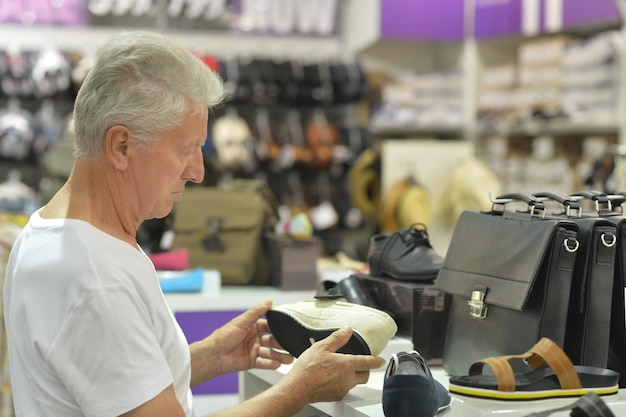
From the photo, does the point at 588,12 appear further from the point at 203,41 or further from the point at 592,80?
the point at 203,41

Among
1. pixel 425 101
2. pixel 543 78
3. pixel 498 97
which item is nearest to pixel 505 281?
pixel 543 78

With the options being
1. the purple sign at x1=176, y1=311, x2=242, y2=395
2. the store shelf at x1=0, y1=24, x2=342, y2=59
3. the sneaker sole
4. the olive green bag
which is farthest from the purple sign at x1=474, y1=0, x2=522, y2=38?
the sneaker sole

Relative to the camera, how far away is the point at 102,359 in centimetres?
141

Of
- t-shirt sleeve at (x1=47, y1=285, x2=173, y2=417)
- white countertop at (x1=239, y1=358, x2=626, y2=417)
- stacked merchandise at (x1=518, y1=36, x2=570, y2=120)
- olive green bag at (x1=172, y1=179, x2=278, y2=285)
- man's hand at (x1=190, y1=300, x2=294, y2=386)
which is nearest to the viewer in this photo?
t-shirt sleeve at (x1=47, y1=285, x2=173, y2=417)

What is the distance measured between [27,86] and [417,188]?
2.93 metres

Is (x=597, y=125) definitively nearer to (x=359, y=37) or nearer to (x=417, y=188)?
(x=417, y=188)

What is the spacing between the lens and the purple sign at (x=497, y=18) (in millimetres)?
6152

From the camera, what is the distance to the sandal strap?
1.58 m

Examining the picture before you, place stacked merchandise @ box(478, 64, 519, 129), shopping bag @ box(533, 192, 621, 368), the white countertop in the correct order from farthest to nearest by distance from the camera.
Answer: stacked merchandise @ box(478, 64, 519, 129) → shopping bag @ box(533, 192, 621, 368) → the white countertop

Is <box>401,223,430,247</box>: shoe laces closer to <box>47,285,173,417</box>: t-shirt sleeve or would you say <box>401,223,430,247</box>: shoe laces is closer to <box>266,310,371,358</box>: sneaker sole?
<box>266,310,371,358</box>: sneaker sole

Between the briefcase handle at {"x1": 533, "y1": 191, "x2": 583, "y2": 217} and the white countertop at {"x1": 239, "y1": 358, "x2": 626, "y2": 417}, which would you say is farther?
the briefcase handle at {"x1": 533, "y1": 191, "x2": 583, "y2": 217}

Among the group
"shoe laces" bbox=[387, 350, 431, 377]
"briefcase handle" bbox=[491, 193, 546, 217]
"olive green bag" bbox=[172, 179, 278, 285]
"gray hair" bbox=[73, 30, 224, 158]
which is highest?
"gray hair" bbox=[73, 30, 224, 158]

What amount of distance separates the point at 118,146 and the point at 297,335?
614mm

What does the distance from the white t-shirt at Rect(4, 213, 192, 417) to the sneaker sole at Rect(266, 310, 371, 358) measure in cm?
38
